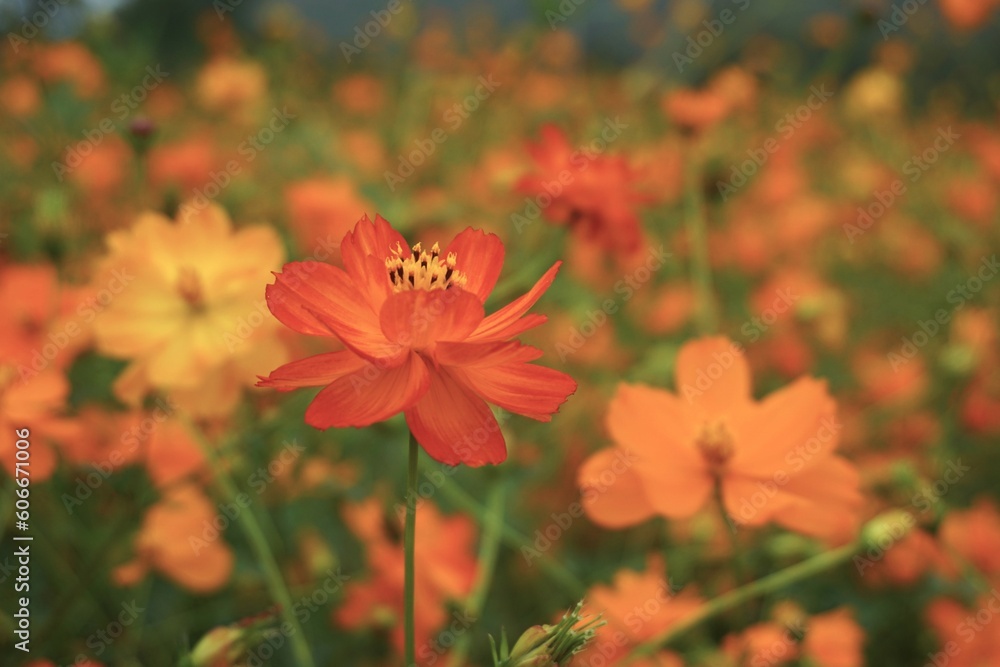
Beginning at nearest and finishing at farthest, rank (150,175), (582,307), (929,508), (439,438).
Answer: (439,438) < (929,508) < (582,307) < (150,175)

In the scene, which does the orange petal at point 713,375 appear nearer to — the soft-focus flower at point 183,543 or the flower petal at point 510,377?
the flower petal at point 510,377

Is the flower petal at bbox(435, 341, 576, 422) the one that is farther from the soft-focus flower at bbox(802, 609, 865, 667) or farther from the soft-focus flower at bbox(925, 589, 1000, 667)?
the soft-focus flower at bbox(925, 589, 1000, 667)

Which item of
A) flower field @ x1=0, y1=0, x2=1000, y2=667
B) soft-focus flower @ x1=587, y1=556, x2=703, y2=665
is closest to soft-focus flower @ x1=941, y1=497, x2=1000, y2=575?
flower field @ x1=0, y1=0, x2=1000, y2=667

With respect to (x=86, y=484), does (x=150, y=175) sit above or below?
above

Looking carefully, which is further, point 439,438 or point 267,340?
point 267,340

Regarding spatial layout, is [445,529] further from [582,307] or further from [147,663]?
[582,307]

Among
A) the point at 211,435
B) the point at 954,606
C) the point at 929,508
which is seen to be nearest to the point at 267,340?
the point at 211,435
